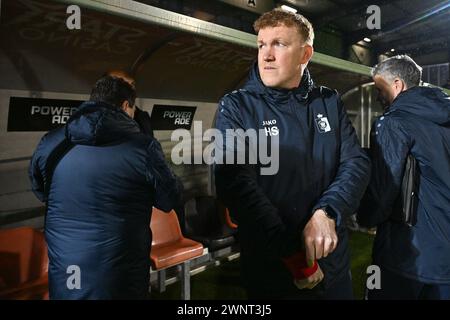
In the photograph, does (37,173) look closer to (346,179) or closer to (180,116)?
(346,179)

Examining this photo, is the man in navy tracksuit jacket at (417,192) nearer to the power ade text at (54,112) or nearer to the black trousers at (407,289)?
the black trousers at (407,289)

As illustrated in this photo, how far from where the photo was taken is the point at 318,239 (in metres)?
1.01

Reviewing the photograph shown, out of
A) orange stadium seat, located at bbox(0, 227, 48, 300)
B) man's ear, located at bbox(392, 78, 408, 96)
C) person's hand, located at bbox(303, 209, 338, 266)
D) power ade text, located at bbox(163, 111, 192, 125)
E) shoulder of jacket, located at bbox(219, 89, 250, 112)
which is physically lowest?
orange stadium seat, located at bbox(0, 227, 48, 300)

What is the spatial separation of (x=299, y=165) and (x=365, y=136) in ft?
19.4

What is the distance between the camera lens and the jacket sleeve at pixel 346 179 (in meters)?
1.11

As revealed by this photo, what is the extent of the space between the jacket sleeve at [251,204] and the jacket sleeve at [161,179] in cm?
64

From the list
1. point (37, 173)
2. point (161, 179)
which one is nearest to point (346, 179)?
point (161, 179)

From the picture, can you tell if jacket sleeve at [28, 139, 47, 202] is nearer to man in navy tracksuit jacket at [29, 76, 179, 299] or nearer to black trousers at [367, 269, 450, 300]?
man in navy tracksuit jacket at [29, 76, 179, 299]

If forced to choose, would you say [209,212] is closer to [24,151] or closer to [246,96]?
[24,151]

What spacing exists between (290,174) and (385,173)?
56 cm

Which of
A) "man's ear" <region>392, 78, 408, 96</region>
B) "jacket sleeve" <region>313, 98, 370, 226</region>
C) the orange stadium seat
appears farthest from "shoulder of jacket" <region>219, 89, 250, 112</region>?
the orange stadium seat

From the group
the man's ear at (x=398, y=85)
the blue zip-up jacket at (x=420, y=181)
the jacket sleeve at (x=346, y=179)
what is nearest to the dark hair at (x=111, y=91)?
the jacket sleeve at (x=346, y=179)

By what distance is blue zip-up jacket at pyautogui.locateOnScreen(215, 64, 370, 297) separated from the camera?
1.11m

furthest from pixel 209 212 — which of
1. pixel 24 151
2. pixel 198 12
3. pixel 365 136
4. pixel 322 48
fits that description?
pixel 322 48
